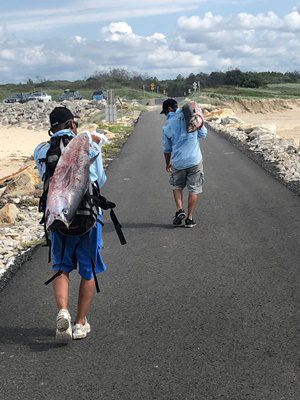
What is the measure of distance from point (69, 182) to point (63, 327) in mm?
1094

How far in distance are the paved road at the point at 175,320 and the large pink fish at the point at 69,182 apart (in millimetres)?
1069

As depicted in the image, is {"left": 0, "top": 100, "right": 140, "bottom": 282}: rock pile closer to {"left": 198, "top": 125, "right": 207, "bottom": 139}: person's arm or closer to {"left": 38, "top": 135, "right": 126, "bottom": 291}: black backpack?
{"left": 38, "top": 135, "right": 126, "bottom": 291}: black backpack

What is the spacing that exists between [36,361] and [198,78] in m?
121

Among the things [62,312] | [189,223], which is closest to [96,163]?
[62,312]

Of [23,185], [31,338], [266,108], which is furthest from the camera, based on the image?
[266,108]

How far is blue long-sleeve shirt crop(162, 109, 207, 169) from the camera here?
8211 mm

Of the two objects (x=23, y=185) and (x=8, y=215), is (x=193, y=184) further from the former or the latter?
(x=23, y=185)

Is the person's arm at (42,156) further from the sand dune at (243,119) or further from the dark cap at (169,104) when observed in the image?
the sand dune at (243,119)

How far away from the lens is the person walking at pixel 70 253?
4.45 meters

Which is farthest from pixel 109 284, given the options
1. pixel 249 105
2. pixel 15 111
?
pixel 249 105

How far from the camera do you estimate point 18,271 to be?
6.64 m

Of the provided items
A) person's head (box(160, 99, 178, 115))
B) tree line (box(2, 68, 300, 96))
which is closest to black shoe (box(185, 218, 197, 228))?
person's head (box(160, 99, 178, 115))

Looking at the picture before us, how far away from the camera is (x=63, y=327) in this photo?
441 cm

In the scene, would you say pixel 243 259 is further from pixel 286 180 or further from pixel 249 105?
pixel 249 105
